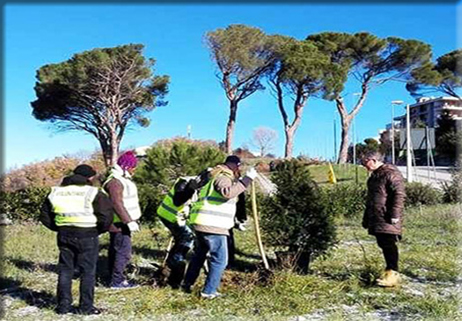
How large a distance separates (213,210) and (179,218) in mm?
970

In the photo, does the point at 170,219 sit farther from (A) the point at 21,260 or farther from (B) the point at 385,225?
(A) the point at 21,260

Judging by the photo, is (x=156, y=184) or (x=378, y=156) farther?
(x=156, y=184)

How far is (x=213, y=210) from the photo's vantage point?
15.3 feet

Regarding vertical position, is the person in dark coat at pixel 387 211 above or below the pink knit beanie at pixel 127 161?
below

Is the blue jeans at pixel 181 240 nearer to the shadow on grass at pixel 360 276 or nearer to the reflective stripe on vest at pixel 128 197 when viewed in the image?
the reflective stripe on vest at pixel 128 197

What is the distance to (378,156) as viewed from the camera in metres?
5.19

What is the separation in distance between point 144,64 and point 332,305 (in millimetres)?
28549

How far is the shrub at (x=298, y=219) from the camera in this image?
5.51m

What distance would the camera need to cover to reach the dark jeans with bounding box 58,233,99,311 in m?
4.44

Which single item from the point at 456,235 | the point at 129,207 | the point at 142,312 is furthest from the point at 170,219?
the point at 456,235

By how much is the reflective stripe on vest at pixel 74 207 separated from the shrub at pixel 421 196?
11120mm

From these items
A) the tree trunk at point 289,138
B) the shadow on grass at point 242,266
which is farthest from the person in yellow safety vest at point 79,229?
the tree trunk at point 289,138

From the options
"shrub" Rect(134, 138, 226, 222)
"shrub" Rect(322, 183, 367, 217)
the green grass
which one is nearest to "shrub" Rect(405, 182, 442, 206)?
"shrub" Rect(322, 183, 367, 217)

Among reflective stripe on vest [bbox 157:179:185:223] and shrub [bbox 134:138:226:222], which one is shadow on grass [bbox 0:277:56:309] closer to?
reflective stripe on vest [bbox 157:179:185:223]
